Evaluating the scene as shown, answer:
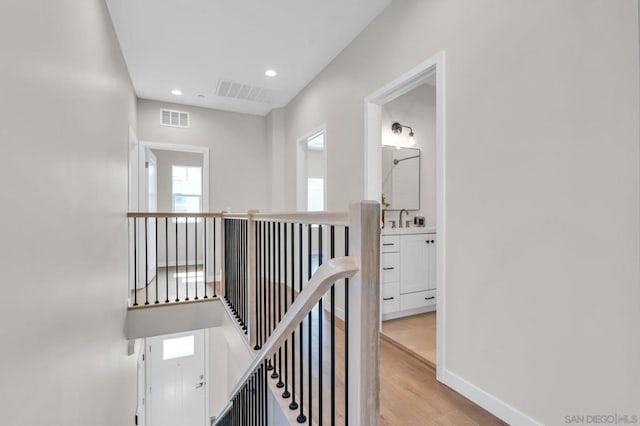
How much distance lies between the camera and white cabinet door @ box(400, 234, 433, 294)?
300 cm

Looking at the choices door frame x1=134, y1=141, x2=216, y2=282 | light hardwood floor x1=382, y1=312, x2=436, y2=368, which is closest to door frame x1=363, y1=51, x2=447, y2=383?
light hardwood floor x1=382, y1=312, x2=436, y2=368

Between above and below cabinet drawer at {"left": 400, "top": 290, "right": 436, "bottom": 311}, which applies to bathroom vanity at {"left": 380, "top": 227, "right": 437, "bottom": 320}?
above

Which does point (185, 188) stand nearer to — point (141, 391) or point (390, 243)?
point (141, 391)

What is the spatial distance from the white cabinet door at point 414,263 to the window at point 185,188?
16.4 ft

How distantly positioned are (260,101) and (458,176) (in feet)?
11.4

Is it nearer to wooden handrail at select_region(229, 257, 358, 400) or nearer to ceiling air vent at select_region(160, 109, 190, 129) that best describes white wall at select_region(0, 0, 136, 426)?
wooden handrail at select_region(229, 257, 358, 400)

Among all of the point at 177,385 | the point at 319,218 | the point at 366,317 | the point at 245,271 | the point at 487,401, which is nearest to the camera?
the point at 366,317

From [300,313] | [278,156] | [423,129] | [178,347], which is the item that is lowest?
[178,347]

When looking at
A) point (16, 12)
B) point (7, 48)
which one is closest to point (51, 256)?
point (7, 48)

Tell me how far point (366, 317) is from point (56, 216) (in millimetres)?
1476

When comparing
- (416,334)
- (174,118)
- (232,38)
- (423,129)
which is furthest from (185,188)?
(416,334)

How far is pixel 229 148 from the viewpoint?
4.89 metres

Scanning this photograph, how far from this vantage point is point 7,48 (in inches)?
37.6

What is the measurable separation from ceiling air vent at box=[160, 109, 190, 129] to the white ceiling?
460 mm
